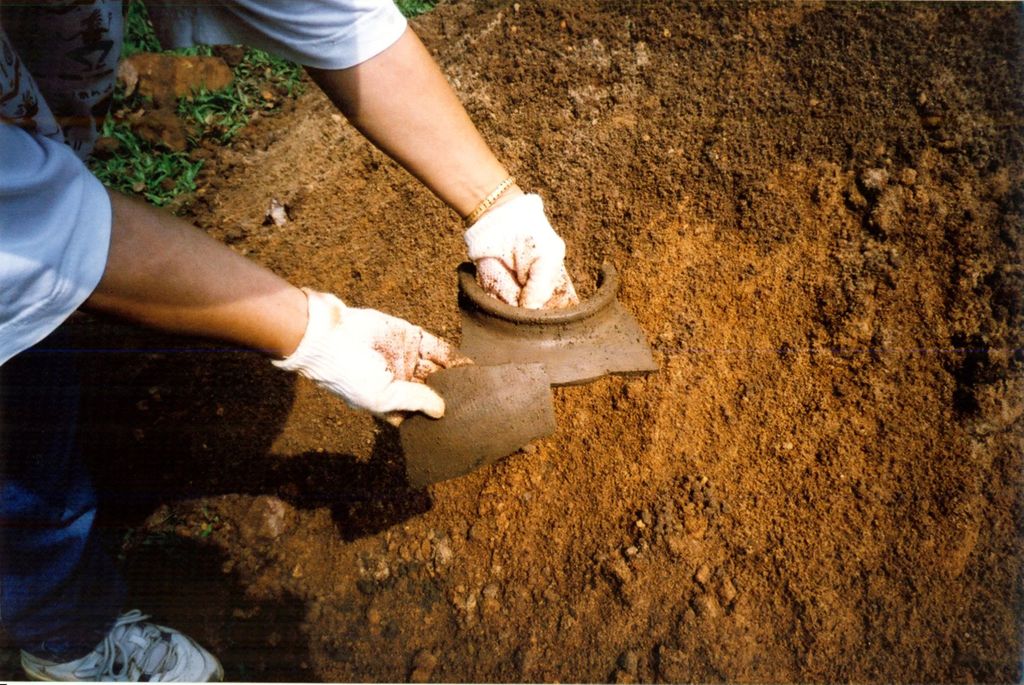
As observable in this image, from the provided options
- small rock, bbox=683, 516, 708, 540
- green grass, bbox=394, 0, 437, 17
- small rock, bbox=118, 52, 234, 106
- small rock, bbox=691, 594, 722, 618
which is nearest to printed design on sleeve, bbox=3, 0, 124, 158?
small rock, bbox=118, 52, 234, 106

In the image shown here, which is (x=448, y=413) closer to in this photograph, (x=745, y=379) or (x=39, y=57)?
(x=745, y=379)

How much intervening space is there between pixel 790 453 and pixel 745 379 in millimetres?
272

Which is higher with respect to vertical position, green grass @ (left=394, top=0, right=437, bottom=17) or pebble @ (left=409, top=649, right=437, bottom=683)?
green grass @ (left=394, top=0, right=437, bottom=17)

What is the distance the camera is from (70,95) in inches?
60.4

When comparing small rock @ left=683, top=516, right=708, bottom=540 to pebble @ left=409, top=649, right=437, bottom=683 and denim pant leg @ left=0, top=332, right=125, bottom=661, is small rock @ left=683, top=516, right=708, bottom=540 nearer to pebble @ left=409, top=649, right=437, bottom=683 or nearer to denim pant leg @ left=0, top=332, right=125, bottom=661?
pebble @ left=409, top=649, right=437, bottom=683

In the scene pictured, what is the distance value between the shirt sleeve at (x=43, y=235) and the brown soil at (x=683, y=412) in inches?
53.4

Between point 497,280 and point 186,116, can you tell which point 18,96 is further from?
point 186,116

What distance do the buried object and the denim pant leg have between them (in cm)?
116

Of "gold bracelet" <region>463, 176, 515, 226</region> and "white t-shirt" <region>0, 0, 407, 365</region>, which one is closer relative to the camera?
"white t-shirt" <region>0, 0, 407, 365</region>

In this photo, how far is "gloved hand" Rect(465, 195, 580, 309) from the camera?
171 centimetres

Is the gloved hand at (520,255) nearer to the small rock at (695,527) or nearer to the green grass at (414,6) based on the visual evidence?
the small rock at (695,527)

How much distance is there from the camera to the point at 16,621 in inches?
→ 67.1

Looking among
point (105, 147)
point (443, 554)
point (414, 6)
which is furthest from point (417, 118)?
point (105, 147)

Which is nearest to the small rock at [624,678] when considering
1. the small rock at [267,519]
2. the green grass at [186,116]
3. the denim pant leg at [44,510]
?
the small rock at [267,519]
